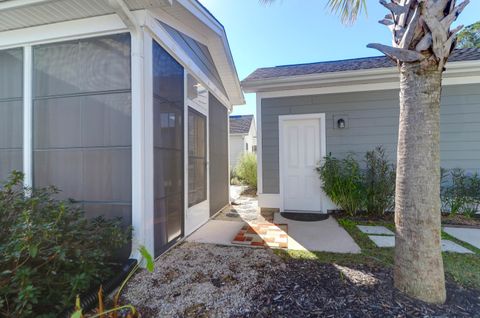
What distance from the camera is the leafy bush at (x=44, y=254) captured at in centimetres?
149

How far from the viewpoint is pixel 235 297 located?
6.26 feet

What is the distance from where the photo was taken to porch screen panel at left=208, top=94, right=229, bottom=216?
4.79m

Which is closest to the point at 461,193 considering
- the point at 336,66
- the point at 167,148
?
the point at 336,66

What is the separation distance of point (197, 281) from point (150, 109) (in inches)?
75.1

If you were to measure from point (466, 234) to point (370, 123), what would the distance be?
2.42 metres

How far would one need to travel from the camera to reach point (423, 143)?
1704 millimetres

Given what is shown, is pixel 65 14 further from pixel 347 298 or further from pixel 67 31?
pixel 347 298

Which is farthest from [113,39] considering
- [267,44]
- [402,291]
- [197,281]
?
[267,44]

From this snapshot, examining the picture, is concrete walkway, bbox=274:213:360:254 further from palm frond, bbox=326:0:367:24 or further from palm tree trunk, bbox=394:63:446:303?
palm frond, bbox=326:0:367:24

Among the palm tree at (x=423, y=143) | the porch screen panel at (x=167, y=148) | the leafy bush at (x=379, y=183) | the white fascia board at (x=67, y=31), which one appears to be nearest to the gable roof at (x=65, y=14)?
the white fascia board at (x=67, y=31)

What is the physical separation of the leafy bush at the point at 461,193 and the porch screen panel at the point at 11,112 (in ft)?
22.8

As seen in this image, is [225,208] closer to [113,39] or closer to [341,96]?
[341,96]

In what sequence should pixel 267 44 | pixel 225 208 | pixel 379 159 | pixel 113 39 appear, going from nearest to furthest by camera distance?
pixel 113 39 < pixel 379 159 < pixel 225 208 < pixel 267 44

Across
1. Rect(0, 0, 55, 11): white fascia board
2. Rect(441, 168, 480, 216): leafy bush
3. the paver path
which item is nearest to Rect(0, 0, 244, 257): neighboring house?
Rect(0, 0, 55, 11): white fascia board
